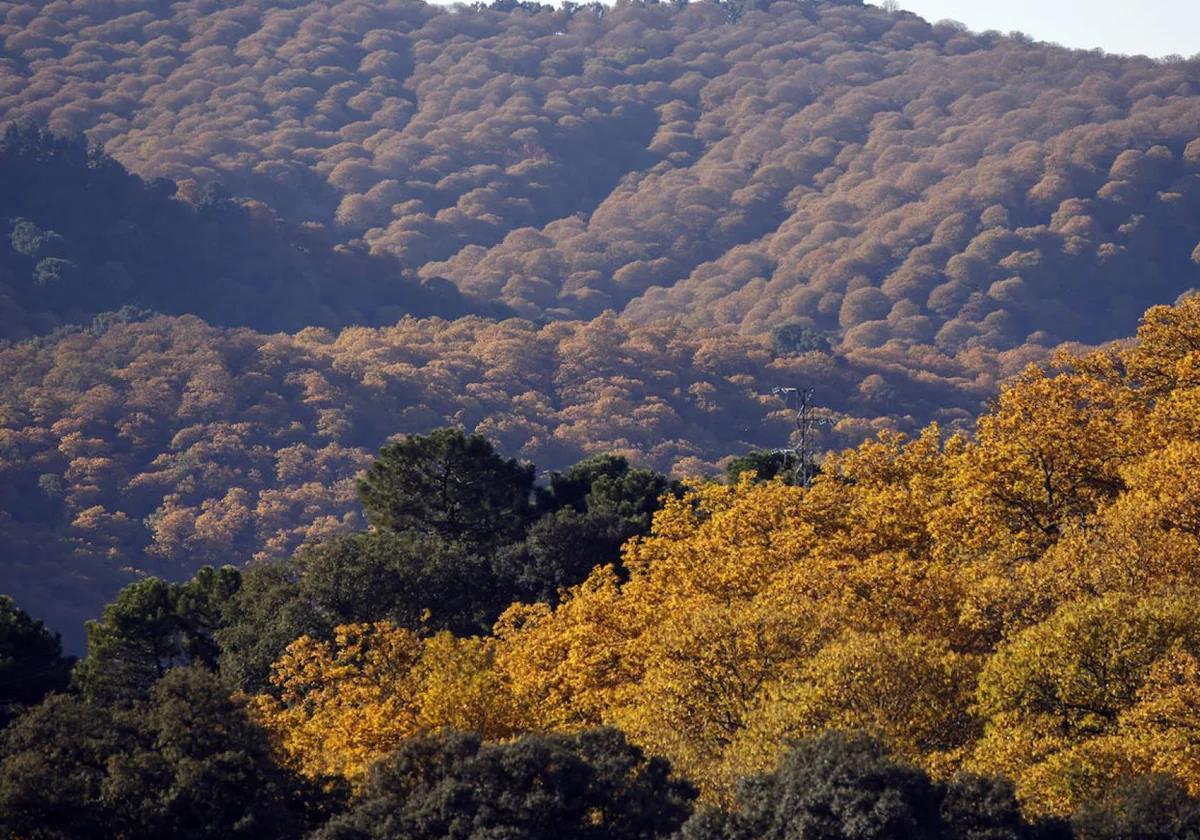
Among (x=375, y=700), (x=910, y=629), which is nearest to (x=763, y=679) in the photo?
(x=910, y=629)

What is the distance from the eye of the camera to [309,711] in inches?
2071

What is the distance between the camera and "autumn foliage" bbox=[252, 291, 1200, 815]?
37938 millimetres

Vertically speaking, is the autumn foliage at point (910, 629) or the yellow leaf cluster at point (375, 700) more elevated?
the autumn foliage at point (910, 629)

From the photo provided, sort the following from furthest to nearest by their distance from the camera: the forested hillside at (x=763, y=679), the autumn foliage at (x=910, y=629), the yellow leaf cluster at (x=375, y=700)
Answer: the yellow leaf cluster at (x=375, y=700), the autumn foliage at (x=910, y=629), the forested hillside at (x=763, y=679)

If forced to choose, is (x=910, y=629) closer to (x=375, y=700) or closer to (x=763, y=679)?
(x=763, y=679)

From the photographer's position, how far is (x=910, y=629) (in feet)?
144

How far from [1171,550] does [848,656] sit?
30.7 ft

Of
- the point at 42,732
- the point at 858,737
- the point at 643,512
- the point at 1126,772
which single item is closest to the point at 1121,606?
the point at 1126,772

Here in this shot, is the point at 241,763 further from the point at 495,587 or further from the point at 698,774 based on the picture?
the point at 495,587

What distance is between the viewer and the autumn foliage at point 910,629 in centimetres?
3794

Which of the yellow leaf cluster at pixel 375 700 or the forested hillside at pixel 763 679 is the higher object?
the forested hillside at pixel 763 679

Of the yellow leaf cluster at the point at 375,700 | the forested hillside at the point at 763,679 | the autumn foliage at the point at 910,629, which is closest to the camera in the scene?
the forested hillside at the point at 763,679

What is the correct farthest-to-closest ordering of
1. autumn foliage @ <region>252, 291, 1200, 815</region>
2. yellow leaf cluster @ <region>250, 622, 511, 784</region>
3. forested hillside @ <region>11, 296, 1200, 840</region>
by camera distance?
yellow leaf cluster @ <region>250, 622, 511, 784</region>
autumn foliage @ <region>252, 291, 1200, 815</region>
forested hillside @ <region>11, 296, 1200, 840</region>

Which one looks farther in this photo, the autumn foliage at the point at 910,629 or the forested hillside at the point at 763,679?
the autumn foliage at the point at 910,629
